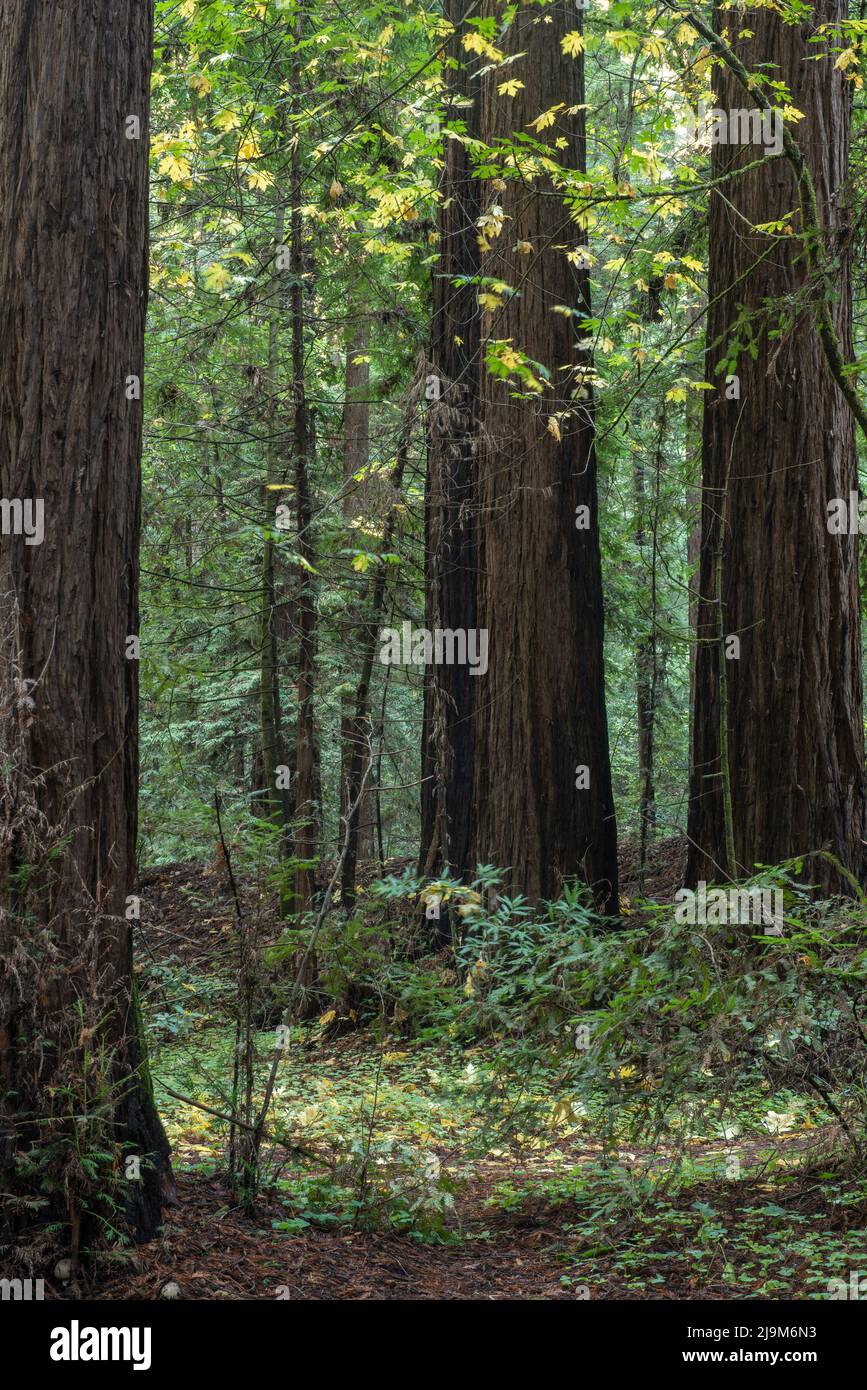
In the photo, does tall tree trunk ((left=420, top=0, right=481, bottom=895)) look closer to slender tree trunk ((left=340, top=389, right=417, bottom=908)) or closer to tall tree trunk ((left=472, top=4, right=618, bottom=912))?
slender tree trunk ((left=340, top=389, right=417, bottom=908))

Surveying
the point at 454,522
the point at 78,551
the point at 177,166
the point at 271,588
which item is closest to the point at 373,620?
the point at 271,588

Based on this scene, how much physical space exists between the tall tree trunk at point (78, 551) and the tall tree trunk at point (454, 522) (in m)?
6.15

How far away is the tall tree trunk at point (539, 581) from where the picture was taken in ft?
32.3

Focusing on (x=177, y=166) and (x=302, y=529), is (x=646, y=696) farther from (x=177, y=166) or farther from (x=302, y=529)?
(x=177, y=166)

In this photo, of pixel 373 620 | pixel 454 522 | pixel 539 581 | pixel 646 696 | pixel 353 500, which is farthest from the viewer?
pixel 646 696

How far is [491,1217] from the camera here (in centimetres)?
561

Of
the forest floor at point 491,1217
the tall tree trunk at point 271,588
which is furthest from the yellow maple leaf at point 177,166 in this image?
the forest floor at point 491,1217

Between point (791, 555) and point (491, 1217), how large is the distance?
4.54m

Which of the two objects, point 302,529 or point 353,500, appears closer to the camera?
point 302,529

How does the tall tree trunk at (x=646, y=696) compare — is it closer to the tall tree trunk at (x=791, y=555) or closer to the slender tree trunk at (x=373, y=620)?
the slender tree trunk at (x=373, y=620)

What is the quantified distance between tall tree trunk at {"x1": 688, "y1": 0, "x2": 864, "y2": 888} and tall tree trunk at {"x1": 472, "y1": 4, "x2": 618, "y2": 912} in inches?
68.1

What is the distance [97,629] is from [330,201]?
676 centimetres
